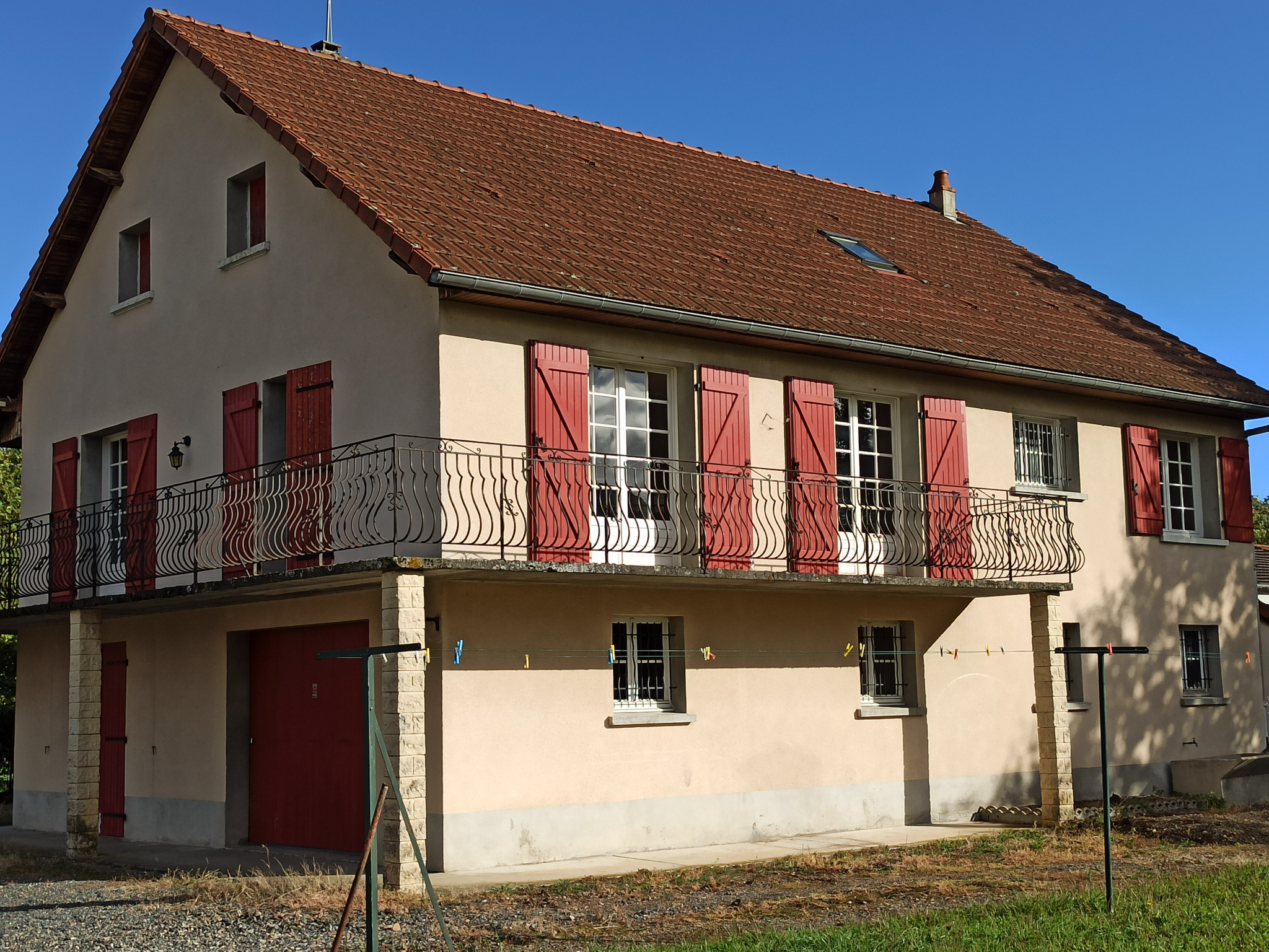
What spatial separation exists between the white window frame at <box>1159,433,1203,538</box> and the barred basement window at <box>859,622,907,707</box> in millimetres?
4716

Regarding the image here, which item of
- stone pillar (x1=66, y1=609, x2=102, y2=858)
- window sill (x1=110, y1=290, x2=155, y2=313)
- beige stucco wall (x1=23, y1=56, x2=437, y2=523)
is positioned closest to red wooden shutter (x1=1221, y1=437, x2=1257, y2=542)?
beige stucco wall (x1=23, y1=56, x2=437, y2=523)

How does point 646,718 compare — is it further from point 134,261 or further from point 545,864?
point 134,261

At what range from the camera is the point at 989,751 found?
1684 cm

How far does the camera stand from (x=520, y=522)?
522 inches

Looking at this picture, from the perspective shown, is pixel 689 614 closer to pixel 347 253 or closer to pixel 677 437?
pixel 677 437

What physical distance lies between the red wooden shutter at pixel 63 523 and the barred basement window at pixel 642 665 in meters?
6.23

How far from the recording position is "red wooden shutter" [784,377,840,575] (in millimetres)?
15211

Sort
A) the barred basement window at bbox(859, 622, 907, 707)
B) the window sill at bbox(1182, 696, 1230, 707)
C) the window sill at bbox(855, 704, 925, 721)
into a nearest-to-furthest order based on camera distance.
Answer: the window sill at bbox(855, 704, 925, 721)
the barred basement window at bbox(859, 622, 907, 707)
the window sill at bbox(1182, 696, 1230, 707)

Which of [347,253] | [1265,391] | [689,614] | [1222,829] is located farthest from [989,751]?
[347,253]

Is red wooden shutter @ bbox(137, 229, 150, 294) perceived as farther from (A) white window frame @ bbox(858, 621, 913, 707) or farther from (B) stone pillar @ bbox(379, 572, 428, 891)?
(A) white window frame @ bbox(858, 621, 913, 707)

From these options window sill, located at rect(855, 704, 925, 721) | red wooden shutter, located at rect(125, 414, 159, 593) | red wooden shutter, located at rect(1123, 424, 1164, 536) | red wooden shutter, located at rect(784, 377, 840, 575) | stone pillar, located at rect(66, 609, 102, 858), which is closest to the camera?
stone pillar, located at rect(66, 609, 102, 858)

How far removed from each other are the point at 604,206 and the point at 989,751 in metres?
7.33

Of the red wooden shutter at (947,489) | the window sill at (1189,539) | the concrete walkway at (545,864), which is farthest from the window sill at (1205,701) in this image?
the red wooden shutter at (947,489)

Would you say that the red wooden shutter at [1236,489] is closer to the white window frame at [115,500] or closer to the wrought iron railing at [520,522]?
the wrought iron railing at [520,522]
